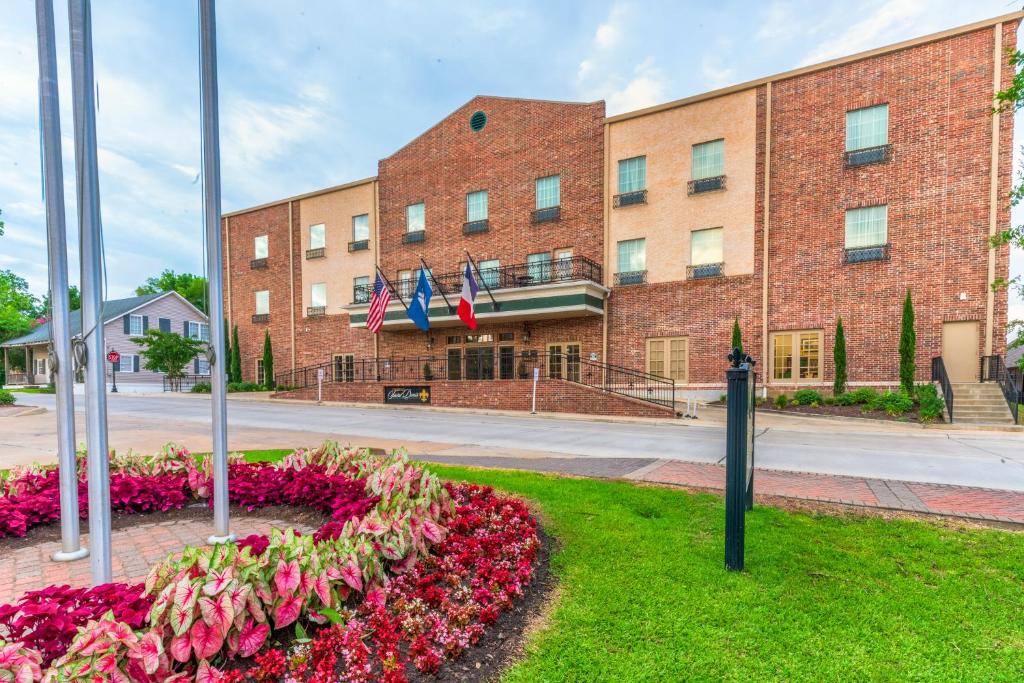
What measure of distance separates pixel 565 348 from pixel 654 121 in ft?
34.3

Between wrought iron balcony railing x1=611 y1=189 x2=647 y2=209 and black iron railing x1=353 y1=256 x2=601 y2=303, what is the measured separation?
2.71 metres

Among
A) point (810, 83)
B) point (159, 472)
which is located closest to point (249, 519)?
point (159, 472)

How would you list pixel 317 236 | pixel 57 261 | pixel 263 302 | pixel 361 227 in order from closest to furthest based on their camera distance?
1. pixel 57 261
2. pixel 361 227
3. pixel 317 236
4. pixel 263 302

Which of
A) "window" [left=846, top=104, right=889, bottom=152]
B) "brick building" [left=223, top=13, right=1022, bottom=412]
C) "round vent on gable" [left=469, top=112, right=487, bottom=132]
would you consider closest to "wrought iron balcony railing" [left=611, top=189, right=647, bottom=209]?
"brick building" [left=223, top=13, right=1022, bottom=412]

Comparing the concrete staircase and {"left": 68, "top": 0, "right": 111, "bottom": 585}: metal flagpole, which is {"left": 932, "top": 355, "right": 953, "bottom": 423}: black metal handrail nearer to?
the concrete staircase

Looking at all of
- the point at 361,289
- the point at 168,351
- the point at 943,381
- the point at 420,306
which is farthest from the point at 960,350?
the point at 168,351

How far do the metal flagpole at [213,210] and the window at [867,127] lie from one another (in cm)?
2135

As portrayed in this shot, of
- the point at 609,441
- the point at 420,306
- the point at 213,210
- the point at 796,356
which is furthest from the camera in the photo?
the point at 420,306

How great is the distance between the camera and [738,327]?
775 inches

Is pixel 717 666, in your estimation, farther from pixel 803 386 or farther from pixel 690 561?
pixel 803 386

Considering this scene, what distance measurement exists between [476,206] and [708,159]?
434 inches

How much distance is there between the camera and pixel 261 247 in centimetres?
3316

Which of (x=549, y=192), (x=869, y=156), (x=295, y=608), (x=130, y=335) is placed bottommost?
(x=295, y=608)

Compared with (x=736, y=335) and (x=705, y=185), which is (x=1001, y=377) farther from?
(x=705, y=185)
